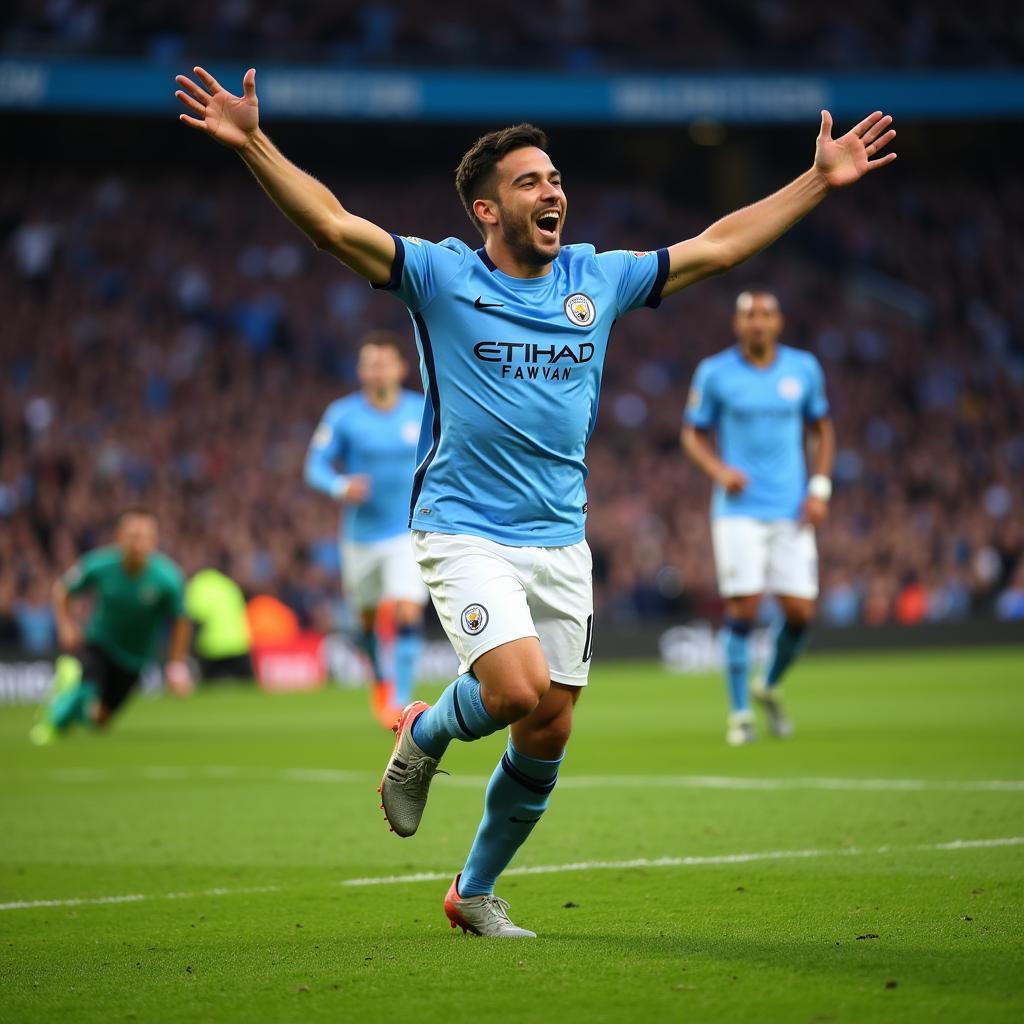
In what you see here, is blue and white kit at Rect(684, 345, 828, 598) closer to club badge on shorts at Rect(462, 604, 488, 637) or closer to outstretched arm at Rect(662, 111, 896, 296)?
outstretched arm at Rect(662, 111, 896, 296)

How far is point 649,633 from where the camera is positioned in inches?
920

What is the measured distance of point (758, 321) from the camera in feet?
37.6

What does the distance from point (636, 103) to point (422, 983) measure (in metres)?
27.7

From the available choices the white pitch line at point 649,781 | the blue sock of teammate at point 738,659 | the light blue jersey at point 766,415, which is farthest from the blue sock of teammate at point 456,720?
the light blue jersey at point 766,415

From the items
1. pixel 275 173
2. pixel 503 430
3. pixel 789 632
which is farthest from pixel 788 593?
pixel 275 173

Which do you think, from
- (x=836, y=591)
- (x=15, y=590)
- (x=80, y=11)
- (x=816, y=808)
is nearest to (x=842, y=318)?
(x=836, y=591)

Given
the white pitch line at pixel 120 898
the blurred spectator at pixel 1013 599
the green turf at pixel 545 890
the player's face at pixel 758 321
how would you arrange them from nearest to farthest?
the green turf at pixel 545 890
the white pitch line at pixel 120 898
the player's face at pixel 758 321
the blurred spectator at pixel 1013 599

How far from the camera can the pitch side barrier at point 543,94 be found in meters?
28.4

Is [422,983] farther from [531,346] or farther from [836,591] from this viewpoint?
[836,591]

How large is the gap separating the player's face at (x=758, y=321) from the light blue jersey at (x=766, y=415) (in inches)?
5.4

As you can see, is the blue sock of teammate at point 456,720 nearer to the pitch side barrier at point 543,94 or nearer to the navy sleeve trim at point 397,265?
the navy sleeve trim at point 397,265

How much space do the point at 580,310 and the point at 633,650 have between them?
18072 mm

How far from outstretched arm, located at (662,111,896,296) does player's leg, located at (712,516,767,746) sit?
5815 mm

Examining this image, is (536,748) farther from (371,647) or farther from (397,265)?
(371,647)
